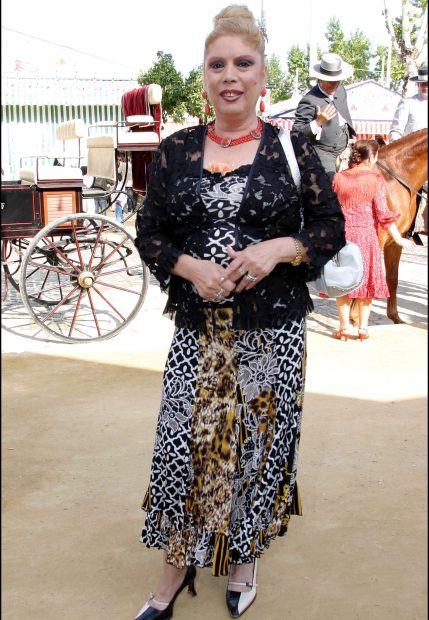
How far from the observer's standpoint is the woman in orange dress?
5.90m

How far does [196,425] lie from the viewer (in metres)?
2.32

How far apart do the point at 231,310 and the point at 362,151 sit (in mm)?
3885

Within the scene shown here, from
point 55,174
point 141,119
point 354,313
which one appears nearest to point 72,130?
point 141,119

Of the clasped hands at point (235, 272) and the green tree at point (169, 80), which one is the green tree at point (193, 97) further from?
the clasped hands at point (235, 272)

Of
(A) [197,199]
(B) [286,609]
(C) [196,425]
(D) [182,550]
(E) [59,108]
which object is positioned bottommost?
(B) [286,609]

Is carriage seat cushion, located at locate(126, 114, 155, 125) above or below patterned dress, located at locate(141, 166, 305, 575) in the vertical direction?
above

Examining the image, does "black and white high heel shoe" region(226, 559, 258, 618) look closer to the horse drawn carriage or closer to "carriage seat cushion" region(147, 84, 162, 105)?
the horse drawn carriage

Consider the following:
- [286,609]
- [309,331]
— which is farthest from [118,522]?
[309,331]

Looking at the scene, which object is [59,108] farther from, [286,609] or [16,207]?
[286,609]

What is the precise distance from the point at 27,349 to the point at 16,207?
3.82ft

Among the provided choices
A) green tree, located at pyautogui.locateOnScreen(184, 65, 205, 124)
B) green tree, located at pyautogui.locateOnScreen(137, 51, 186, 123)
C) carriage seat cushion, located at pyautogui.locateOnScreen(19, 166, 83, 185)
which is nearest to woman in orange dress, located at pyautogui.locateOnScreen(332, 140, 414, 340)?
carriage seat cushion, located at pyautogui.locateOnScreen(19, 166, 83, 185)

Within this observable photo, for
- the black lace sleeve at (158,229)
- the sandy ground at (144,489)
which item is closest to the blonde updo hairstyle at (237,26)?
the black lace sleeve at (158,229)

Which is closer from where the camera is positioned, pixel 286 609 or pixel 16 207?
pixel 286 609

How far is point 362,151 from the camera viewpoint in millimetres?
5812
